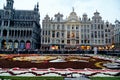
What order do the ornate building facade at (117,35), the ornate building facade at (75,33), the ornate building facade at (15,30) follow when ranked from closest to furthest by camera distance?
1. the ornate building facade at (15,30)
2. the ornate building facade at (117,35)
3. the ornate building facade at (75,33)

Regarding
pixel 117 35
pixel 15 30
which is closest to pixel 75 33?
pixel 117 35

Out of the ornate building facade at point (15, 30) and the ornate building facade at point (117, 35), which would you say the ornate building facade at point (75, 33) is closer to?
the ornate building facade at point (117, 35)

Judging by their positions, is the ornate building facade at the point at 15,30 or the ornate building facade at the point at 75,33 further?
the ornate building facade at the point at 75,33

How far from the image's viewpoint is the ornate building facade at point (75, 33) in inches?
2461

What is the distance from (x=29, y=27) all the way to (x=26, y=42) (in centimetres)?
603

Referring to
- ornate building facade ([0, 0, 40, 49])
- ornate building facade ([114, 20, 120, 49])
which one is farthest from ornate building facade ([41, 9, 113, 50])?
ornate building facade ([0, 0, 40, 49])

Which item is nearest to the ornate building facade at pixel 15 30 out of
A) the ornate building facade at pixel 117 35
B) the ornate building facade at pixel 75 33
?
the ornate building facade at pixel 75 33

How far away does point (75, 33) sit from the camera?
210ft

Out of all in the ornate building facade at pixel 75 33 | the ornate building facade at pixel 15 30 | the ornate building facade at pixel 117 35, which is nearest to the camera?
the ornate building facade at pixel 15 30

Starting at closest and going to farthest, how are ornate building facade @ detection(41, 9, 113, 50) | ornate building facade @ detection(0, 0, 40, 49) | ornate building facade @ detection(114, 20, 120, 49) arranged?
ornate building facade @ detection(0, 0, 40, 49) < ornate building facade @ detection(114, 20, 120, 49) < ornate building facade @ detection(41, 9, 113, 50)

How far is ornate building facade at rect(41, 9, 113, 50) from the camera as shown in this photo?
62.5 meters

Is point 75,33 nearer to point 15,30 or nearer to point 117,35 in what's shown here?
point 117,35

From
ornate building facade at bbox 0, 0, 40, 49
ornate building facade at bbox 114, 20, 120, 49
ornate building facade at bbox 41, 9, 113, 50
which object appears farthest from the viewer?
ornate building facade at bbox 41, 9, 113, 50

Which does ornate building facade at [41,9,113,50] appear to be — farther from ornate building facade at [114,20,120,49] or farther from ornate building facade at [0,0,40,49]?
ornate building facade at [0,0,40,49]
